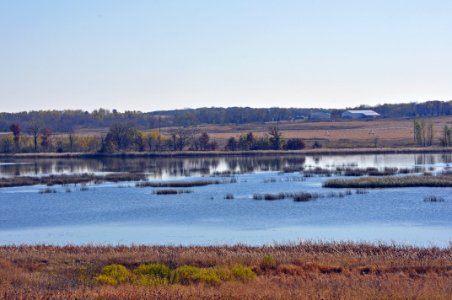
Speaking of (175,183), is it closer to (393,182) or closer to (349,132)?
(393,182)

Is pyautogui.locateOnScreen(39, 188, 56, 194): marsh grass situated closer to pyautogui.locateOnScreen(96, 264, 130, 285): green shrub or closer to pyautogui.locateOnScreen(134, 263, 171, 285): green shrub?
pyautogui.locateOnScreen(96, 264, 130, 285): green shrub

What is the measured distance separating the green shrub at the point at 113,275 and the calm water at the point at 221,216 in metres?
10.9

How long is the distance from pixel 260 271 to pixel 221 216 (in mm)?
19691

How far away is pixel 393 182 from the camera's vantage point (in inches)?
2032

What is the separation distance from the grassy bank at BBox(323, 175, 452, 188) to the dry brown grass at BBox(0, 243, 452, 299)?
91.5ft

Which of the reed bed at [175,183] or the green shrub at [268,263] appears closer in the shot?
the green shrub at [268,263]

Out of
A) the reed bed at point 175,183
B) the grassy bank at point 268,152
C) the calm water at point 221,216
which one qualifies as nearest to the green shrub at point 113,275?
the calm water at point 221,216

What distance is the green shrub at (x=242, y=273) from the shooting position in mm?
16861

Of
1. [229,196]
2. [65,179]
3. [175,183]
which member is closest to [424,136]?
[175,183]

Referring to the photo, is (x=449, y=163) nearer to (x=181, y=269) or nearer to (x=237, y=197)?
(x=237, y=197)

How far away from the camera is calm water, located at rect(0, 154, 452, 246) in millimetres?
30859

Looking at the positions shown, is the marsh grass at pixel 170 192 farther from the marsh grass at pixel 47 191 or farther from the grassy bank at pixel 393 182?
the grassy bank at pixel 393 182

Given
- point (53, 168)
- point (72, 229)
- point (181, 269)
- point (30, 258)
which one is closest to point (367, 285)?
point (181, 269)

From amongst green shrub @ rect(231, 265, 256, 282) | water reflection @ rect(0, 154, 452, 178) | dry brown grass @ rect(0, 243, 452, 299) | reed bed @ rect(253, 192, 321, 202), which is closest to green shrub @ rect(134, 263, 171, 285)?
dry brown grass @ rect(0, 243, 452, 299)
